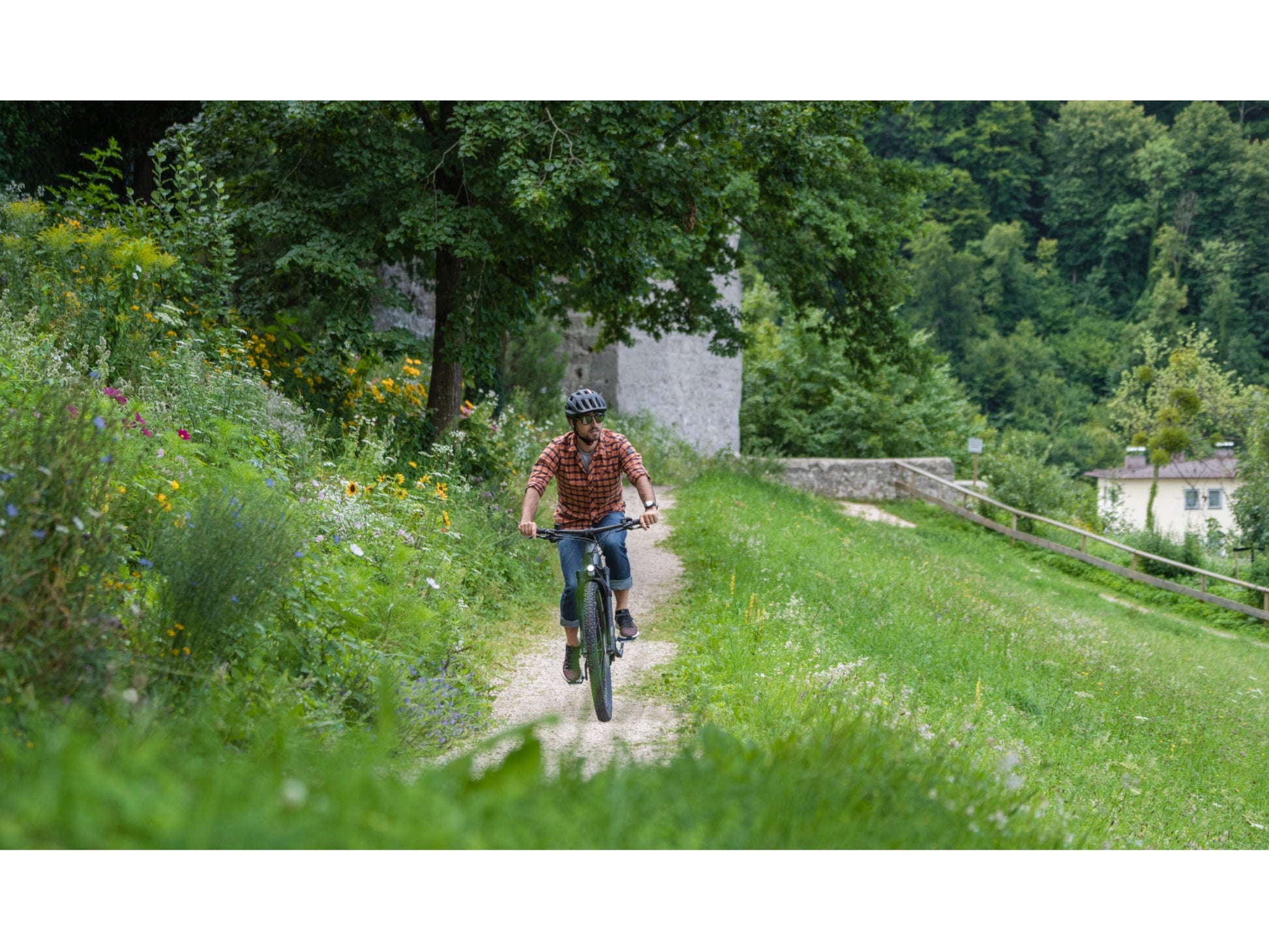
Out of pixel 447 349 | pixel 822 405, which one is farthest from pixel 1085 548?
pixel 447 349

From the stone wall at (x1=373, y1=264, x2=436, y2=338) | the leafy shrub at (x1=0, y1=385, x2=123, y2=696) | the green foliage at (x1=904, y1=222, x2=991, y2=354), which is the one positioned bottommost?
the leafy shrub at (x1=0, y1=385, x2=123, y2=696)

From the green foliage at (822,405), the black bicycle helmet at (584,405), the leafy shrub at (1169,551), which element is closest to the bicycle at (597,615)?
the black bicycle helmet at (584,405)

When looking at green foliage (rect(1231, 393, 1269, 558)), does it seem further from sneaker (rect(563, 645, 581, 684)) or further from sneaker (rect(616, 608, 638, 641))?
sneaker (rect(563, 645, 581, 684))

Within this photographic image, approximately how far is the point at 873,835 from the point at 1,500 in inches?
108

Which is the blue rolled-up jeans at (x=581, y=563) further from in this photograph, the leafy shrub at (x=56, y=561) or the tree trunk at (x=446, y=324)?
the tree trunk at (x=446, y=324)

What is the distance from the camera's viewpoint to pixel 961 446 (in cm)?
3406

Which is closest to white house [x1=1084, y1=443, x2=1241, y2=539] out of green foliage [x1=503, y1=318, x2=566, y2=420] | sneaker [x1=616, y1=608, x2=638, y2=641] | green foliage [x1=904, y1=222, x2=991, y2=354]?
green foliage [x1=904, y1=222, x2=991, y2=354]

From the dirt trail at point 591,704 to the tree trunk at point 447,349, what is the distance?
9.97 ft

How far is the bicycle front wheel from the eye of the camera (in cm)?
556

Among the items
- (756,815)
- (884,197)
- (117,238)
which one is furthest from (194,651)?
(884,197)

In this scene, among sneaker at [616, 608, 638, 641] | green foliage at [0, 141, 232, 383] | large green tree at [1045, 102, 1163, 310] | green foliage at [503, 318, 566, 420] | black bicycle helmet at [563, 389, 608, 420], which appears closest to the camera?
black bicycle helmet at [563, 389, 608, 420]

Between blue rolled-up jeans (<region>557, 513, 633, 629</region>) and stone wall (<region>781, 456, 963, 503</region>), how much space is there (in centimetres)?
1751

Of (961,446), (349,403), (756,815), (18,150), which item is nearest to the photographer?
(756,815)

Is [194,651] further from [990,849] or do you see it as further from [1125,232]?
[1125,232]
